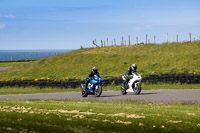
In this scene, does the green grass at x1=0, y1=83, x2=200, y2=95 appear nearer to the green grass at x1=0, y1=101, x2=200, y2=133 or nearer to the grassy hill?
the grassy hill

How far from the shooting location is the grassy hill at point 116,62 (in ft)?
154

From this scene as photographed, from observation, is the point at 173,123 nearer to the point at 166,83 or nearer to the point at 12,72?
the point at 166,83

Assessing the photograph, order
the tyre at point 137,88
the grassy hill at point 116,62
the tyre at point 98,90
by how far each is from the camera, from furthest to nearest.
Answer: the grassy hill at point 116,62 → the tyre at point 137,88 → the tyre at point 98,90

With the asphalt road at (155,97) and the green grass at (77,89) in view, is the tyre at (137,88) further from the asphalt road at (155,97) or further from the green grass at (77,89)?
the green grass at (77,89)

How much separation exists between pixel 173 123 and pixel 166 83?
64.3 ft

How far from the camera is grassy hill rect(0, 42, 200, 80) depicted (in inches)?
1845

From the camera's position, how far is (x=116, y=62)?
53.1 m

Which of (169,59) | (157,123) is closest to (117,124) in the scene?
(157,123)

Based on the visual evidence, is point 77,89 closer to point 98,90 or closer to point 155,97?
point 98,90

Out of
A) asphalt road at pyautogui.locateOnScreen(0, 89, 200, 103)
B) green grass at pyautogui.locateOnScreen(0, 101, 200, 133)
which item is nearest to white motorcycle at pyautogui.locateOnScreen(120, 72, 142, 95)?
asphalt road at pyautogui.locateOnScreen(0, 89, 200, 103)

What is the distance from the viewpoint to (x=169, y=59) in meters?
48.8

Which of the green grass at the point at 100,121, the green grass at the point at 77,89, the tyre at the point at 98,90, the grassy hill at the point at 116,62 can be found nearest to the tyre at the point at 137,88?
the tyre at the point at 98,90

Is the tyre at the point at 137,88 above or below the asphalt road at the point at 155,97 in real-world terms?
above

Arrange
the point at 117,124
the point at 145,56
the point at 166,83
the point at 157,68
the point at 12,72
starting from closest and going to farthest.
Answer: the point at 117,124 < the point at 166,83 < the point at 157,68 < the point at 145,56 < the point at 12,72
